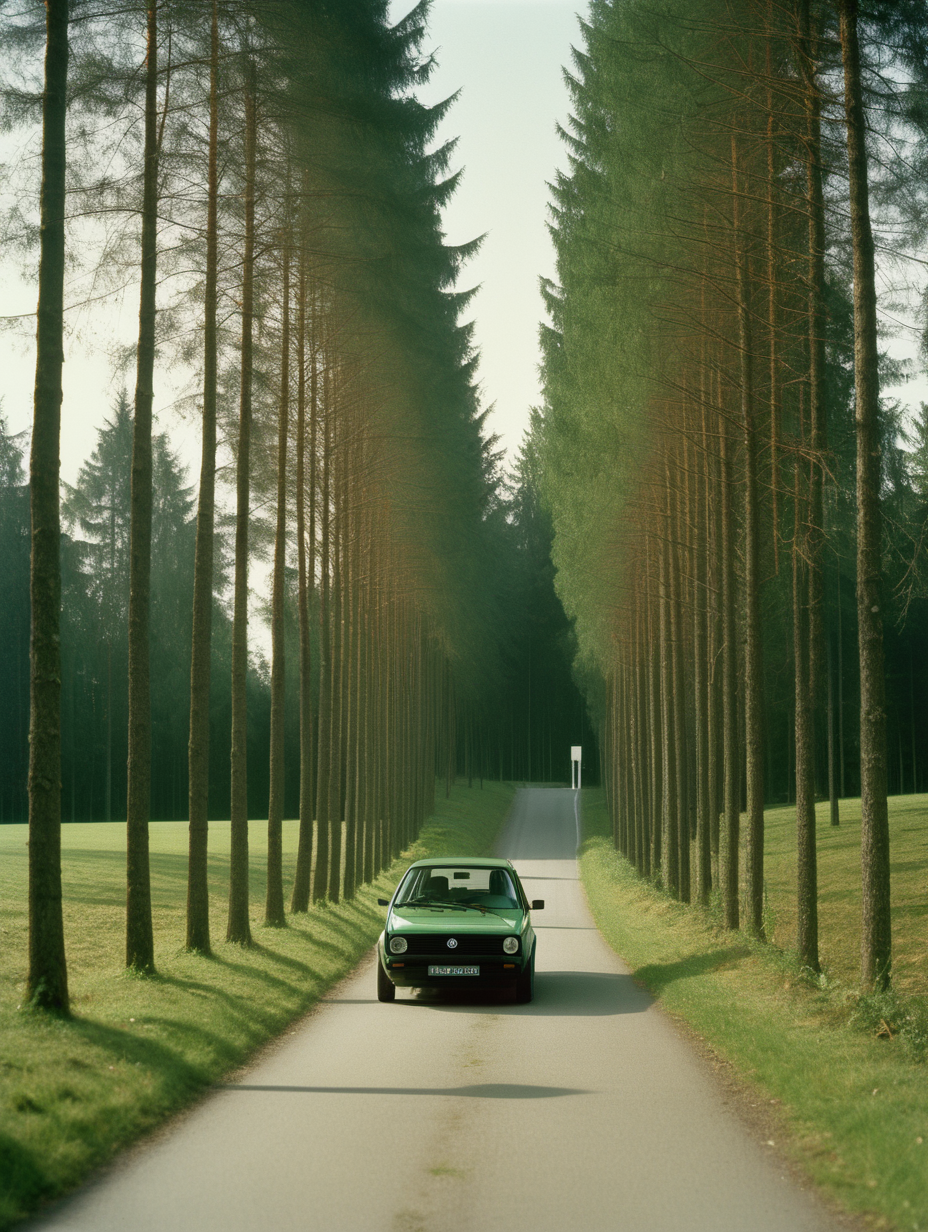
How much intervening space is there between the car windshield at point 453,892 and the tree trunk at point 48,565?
520 cm

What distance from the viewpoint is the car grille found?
13828 mm

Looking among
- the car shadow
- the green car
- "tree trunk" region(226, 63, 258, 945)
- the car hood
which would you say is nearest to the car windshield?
the car hood

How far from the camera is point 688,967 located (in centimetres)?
1669

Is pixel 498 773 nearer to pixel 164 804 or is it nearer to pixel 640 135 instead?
pixel 164 804

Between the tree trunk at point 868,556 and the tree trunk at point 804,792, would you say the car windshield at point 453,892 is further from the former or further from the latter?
the tree trunk at point 868,556

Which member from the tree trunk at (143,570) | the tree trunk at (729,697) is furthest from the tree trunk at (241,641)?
the tree trunk at (729,697)

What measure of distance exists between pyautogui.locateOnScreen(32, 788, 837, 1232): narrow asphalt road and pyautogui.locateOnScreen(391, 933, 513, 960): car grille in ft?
4.66

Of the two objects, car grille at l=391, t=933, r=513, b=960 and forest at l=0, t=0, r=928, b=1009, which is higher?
forest at l=0, t=0, r=928, b=1009

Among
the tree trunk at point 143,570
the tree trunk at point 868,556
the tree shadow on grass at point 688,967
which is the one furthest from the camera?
the tree shadow on grass at point 688,967

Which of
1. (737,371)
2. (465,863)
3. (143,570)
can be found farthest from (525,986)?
(737,371)

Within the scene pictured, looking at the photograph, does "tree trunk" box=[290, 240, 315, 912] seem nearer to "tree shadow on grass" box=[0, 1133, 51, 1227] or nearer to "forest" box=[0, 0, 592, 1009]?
"forest" box=[0, 0, 592, 1009]

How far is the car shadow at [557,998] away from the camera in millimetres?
13555

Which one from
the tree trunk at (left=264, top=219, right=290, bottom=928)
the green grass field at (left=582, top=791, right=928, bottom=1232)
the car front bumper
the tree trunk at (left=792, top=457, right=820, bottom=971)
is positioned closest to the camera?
the green grass field at (left=582, top=791, right=928, bottom=1232)

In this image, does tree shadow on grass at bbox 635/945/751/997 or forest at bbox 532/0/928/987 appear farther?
tree shadow on grass at bbox 635/945/751/997
